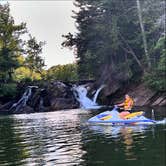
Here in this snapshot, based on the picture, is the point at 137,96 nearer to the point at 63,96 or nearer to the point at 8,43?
A: the point at 63,96

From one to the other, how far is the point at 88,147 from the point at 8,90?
3944 cm

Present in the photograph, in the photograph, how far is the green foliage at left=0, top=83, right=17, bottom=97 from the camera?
53.8 metres

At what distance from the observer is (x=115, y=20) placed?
151 feet

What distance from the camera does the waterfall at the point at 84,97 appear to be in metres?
47.8

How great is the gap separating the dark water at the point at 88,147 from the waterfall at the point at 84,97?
1022 inches

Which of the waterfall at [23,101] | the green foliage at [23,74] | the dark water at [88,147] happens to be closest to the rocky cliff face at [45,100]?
the waterfall at [23,101]

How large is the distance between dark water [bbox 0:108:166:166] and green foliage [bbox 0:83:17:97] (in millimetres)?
32499

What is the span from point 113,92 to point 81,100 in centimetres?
453

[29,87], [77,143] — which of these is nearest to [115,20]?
[29,87]

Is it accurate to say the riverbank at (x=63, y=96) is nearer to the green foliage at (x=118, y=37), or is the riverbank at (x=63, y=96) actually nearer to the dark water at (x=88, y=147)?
the green foliage at (x=118, y=37)

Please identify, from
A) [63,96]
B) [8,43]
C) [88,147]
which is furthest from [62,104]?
[88,147]

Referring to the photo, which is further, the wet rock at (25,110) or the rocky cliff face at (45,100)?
the rocky cliff face at (45,100)

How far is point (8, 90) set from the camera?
176ft

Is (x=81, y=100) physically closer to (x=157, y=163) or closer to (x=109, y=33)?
(x=109, y=33)
